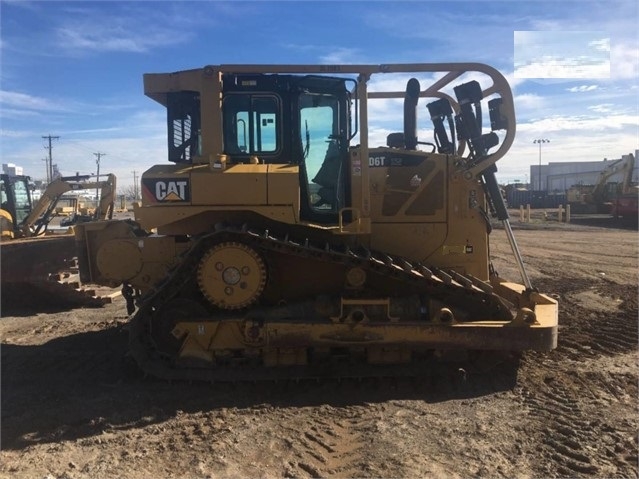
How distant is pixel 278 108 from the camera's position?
5.94 m

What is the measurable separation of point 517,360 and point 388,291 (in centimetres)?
171

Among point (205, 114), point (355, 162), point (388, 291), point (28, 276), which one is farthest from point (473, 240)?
point (28, 276)

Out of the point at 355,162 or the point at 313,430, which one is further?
the point at 355,162

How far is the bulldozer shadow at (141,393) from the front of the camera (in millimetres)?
4777

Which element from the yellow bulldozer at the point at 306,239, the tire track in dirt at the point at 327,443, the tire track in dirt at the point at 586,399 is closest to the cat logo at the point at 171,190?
the yellow bulldozer at the point at 306,239

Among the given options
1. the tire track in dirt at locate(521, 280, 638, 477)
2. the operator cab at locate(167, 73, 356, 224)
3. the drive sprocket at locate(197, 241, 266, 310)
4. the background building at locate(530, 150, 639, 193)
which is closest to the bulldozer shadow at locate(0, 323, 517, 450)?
the tire track in dirt at locate(521, 280, 638, 477)

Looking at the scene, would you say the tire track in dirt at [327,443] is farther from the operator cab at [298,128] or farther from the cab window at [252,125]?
the cab window at [252,125]

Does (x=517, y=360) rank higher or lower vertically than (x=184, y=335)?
lower

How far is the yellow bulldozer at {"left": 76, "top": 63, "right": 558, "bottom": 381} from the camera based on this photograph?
5496 millimetres

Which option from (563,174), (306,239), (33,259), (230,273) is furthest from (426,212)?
(563,174)

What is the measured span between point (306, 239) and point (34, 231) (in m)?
13.1

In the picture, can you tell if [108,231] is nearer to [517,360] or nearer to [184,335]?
[184,335]

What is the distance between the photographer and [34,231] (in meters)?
15.8

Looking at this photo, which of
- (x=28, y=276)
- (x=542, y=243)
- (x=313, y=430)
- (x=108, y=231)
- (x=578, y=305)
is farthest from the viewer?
(x=542, y=243)
